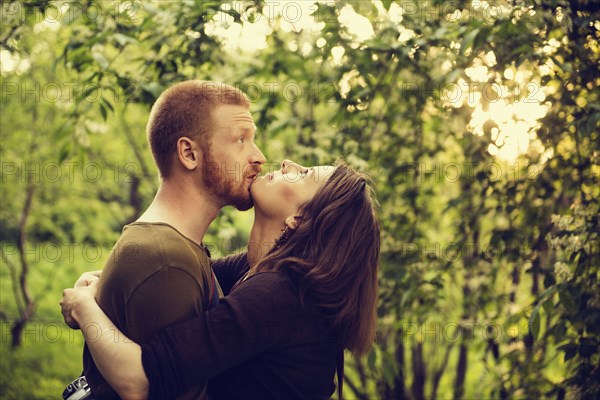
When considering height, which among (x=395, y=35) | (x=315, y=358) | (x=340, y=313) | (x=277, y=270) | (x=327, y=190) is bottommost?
(x=315, y=358)

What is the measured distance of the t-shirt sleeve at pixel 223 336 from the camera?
2064 mm

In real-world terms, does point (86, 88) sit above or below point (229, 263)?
above

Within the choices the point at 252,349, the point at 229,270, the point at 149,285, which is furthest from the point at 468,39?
the point at 149,285

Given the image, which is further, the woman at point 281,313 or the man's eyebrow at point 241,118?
the man's eyebrow at point 241,118

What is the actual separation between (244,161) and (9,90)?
5344 millimetres

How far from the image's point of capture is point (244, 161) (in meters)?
2.48

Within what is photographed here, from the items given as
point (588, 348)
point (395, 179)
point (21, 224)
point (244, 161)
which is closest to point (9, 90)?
point (21, 224)

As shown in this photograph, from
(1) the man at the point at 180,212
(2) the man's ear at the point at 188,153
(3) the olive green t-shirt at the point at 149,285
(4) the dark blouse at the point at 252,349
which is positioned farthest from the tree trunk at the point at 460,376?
(2) the man's ear at the point at 188,153

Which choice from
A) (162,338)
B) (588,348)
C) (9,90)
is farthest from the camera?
(9,90)

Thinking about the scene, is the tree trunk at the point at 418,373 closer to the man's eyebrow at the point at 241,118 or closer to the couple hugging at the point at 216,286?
the couple hugging at the point at 216,286

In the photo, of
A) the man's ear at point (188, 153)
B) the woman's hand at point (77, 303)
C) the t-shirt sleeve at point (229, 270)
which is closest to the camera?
the woman's hand at point (77, 303)

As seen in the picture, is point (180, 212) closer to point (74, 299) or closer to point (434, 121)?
A: point (74, 299)

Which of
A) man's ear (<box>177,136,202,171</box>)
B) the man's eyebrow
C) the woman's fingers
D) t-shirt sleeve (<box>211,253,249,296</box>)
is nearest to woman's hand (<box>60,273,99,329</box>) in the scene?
the woman's fingers

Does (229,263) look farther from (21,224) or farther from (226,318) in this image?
(21,224)
